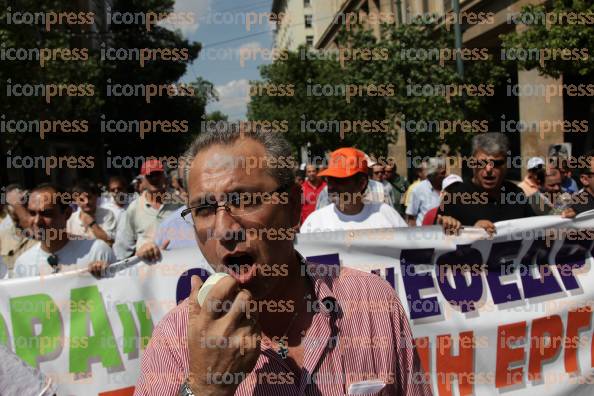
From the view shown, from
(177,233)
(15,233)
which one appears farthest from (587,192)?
(15,233)

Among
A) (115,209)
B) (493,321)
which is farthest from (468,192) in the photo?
(115,209)

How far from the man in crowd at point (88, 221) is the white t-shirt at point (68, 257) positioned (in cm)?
197

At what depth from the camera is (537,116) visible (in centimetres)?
1590

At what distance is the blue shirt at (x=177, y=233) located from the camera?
4.32 meters

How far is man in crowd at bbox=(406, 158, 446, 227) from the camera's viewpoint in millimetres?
8117

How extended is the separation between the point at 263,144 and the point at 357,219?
311 cm

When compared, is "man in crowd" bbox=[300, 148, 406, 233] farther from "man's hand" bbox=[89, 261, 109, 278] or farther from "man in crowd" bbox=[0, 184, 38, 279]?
"man in crowd" bbox=[0, 184, 38, 279]

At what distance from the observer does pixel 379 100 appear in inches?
553

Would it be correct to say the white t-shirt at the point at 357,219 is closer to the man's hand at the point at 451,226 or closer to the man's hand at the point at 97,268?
the man's hand at the point at 451,226

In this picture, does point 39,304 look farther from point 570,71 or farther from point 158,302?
point 570,71

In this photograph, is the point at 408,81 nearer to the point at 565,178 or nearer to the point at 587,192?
the point at 565,178

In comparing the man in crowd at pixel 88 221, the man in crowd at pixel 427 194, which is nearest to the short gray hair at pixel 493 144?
the man in crowd at pixel 427 194

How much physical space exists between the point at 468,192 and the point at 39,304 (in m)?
3.11

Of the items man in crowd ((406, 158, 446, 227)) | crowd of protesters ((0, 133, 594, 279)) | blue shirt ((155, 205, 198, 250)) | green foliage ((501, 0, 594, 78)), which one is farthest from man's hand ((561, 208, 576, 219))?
green foliage ((501, 0, 594, 78))
